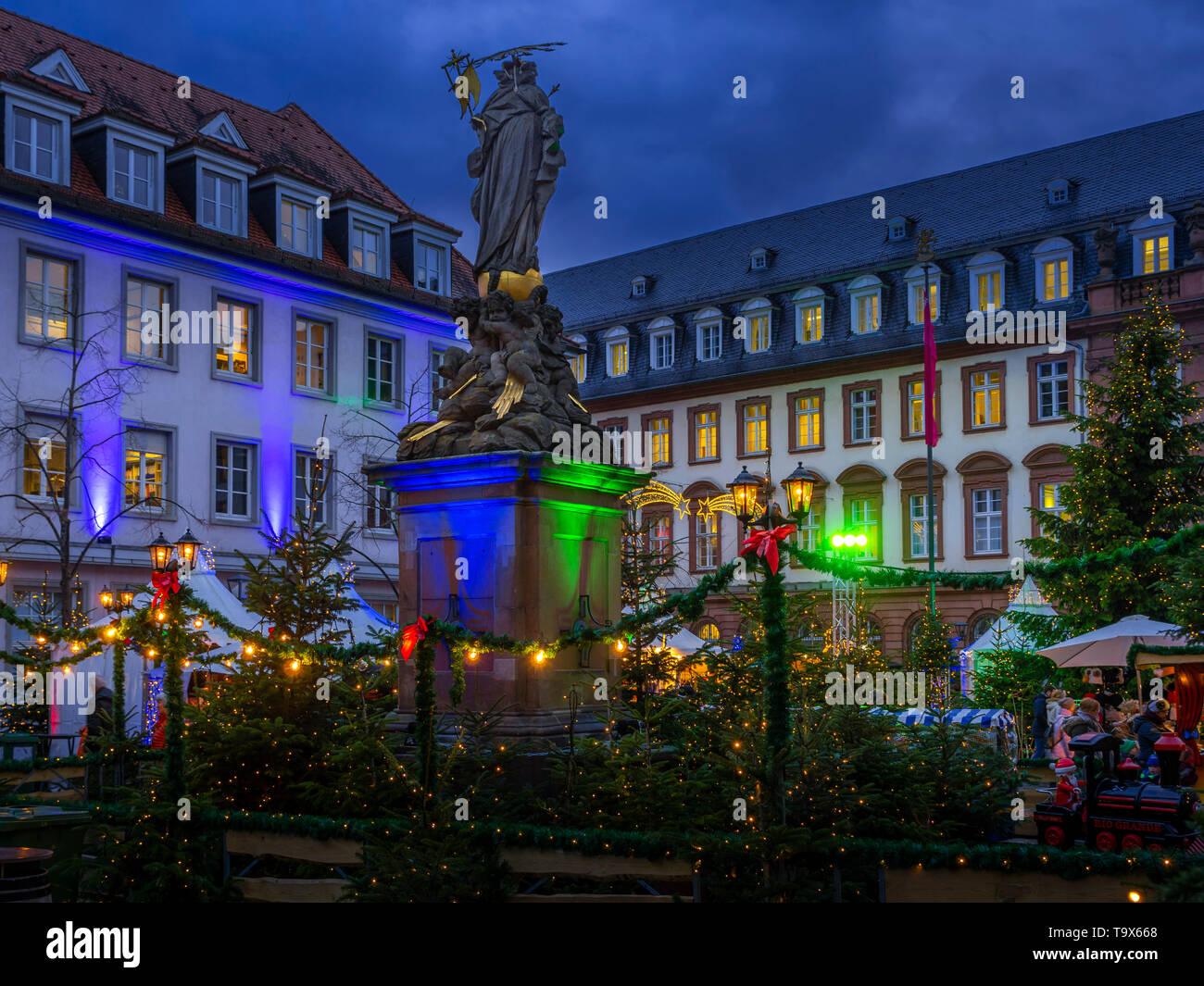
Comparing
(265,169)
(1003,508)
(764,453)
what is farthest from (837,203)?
(265,169)

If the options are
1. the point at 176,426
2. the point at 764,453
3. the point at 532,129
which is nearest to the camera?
the point at 532,129

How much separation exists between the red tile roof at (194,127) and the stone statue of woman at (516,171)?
55.4 feet

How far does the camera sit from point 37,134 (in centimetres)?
2811

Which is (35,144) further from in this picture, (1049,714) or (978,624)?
(978,624)

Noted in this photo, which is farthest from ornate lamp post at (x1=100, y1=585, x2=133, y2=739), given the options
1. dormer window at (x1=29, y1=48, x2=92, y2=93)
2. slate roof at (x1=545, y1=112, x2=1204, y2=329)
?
slate roof at (x1=545, y1=112, x2=1204, y2=329)

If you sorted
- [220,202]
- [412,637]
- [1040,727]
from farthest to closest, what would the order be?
[220,202] < [1040,727] < [412,637]

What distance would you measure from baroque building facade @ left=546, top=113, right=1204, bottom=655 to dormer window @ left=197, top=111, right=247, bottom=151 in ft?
47.1

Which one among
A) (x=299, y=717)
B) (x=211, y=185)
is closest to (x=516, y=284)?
(x=299, y=717)

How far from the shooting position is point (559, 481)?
491 inches

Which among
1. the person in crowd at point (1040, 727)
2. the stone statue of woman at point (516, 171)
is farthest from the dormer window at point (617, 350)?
the stone statue of woman at point (516, 171)

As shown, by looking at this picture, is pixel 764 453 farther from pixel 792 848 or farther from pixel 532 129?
pixel 792 848

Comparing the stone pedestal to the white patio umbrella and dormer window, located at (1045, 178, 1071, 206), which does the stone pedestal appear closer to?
the white patio umbrella

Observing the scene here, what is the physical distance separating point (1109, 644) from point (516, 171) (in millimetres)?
12915

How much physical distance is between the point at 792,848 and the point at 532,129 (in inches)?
318
